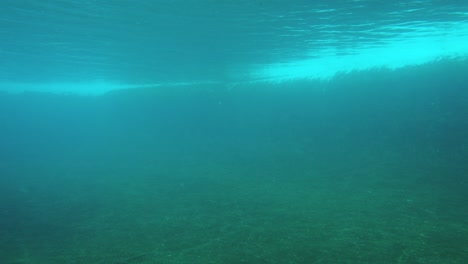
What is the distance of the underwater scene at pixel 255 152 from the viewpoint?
7871mm

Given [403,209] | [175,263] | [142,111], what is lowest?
[175,263]

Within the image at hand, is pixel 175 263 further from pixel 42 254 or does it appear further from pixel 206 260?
pixel 42 254

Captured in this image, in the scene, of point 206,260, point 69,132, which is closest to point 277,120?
point 206,260

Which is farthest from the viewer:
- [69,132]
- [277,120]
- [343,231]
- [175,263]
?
[69,132]

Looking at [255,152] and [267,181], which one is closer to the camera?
[267,181]

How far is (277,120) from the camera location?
23.5 meters

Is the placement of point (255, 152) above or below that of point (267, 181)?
above

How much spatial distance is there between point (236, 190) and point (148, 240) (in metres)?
5.21

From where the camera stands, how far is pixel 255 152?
65.6 feet

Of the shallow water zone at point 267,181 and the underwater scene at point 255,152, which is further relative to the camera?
the underwater scene at point 255,152

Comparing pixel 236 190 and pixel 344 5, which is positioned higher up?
pixel 344 5

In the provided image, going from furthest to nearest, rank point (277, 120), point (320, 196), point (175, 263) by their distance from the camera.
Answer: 1. point (277, 120)
2. point (320, 196)
3. point (175, 263)

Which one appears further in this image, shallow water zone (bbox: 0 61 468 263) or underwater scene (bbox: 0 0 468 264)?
underwater scene (bbox: 0 0 468 264)

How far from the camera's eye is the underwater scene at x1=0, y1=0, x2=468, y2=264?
7871 mm
